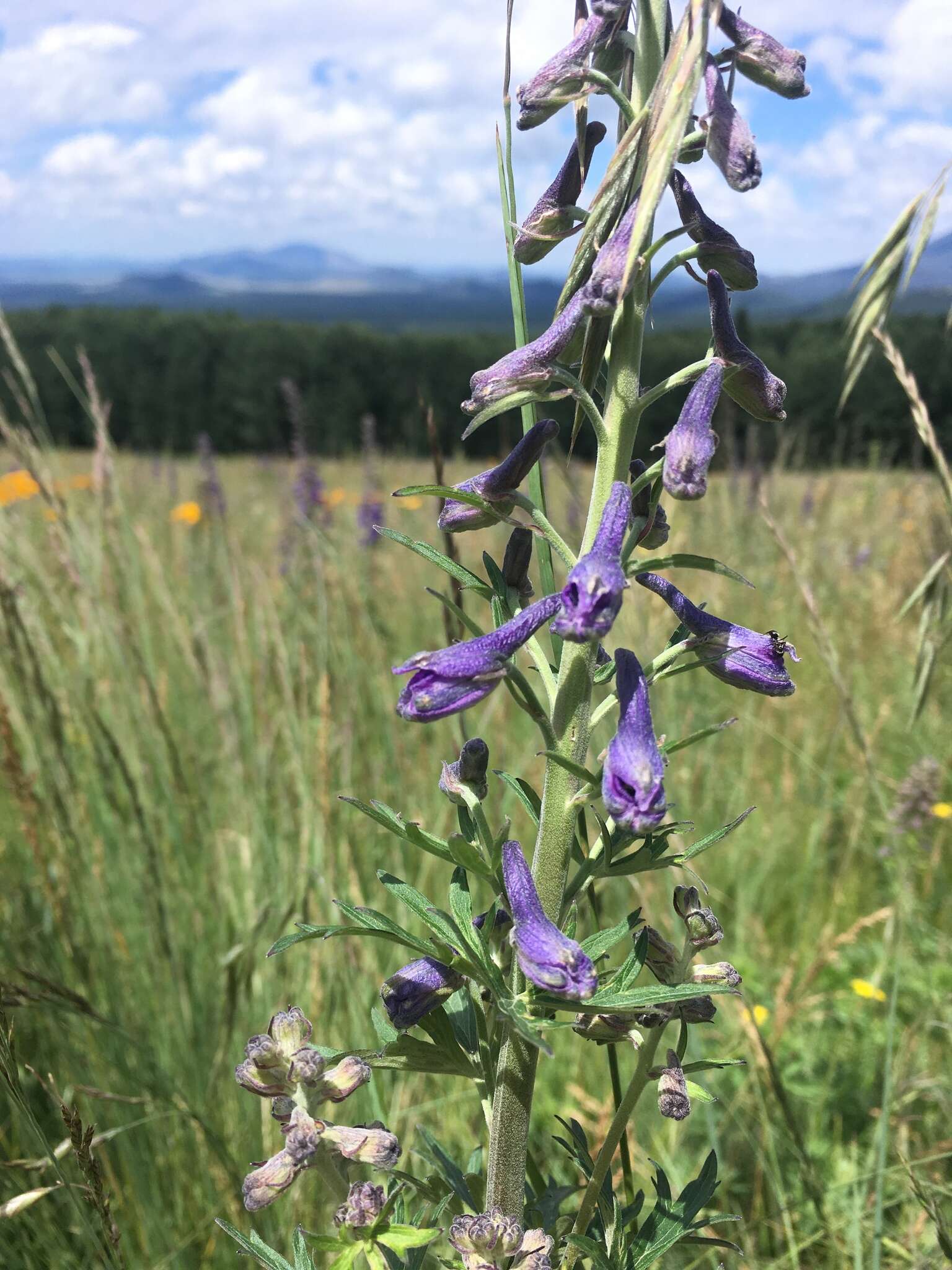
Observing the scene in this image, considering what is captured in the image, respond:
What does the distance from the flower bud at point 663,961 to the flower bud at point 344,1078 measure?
27 centimetres

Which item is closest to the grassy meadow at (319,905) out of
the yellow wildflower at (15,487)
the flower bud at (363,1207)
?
the flower bud at (363,1207)

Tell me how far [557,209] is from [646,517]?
0.32 metres

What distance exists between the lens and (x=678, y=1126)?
191 cm

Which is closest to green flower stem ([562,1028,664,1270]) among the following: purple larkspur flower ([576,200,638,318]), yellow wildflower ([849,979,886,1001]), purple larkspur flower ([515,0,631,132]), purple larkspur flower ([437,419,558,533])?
purple larkspur flower ([437,419,558,533])

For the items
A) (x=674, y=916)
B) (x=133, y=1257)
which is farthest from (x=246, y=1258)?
(x=674, y=916)

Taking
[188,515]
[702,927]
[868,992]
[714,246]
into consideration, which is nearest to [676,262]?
[714,246]

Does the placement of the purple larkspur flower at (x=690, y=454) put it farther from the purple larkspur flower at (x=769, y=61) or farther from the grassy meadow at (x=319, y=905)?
the grassy meadow at (x=319, y=905)

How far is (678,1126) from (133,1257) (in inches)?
41.9

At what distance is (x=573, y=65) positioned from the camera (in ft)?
2.79

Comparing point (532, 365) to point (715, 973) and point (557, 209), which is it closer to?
point (557, 209)

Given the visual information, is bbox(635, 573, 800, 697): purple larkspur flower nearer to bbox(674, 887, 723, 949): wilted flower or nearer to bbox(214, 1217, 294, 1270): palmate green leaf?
bbox(674, 887, 723, 949): wilted flower

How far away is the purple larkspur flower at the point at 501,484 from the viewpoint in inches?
35.2

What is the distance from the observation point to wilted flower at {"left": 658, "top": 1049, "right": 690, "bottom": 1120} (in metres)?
0.81

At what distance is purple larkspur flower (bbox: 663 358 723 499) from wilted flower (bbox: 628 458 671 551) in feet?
0.21
